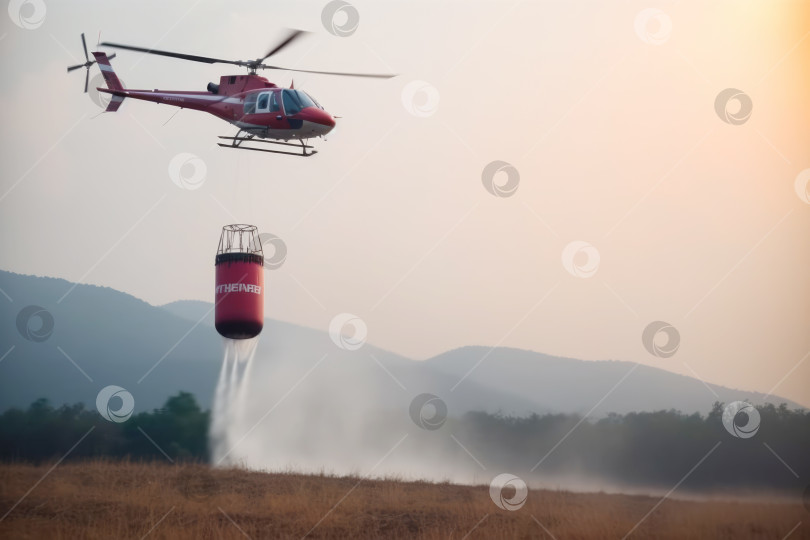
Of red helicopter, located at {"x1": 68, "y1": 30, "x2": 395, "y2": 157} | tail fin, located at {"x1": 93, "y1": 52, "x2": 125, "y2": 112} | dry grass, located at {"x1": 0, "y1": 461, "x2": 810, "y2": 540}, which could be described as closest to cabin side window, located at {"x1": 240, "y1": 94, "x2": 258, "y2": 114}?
red helicopter, located at {"x1": 68, "y1": 30, "x2": 395, "y2": 157}

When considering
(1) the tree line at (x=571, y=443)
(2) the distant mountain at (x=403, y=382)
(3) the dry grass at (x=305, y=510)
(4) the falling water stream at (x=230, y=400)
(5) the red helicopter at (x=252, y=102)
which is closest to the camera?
(3) the dry grass at (x=305, y=510)

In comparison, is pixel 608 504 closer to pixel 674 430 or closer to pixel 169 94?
pixel 674 430

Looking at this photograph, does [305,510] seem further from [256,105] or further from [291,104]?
[256,105]

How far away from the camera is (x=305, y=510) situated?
2838 centimetres

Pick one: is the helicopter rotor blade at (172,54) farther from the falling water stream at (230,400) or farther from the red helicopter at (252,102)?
the falling water stream at (230,400)

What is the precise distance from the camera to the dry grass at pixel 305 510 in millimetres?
27375

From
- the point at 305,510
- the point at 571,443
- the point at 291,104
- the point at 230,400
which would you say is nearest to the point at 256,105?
the point at 291,104

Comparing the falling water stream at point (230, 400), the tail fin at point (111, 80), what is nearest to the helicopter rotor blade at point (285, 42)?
the tail fin at point (111, 80)

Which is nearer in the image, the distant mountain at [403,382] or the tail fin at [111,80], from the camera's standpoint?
the tail fin at [111,80]

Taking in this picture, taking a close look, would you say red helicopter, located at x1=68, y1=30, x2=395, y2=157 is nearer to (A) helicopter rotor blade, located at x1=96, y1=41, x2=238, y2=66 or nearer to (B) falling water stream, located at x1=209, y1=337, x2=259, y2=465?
(A) helicopter rotor blade, located at x1=96, y1=41, x2=238, y2=66

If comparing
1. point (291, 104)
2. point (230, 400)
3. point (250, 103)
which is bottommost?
point (230, 400)

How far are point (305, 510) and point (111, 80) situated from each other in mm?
14844

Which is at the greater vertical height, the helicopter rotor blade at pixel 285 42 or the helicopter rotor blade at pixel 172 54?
the helicopter rotor blade at pixel 285 42

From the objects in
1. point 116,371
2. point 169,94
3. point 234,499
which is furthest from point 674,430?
point 116,371
